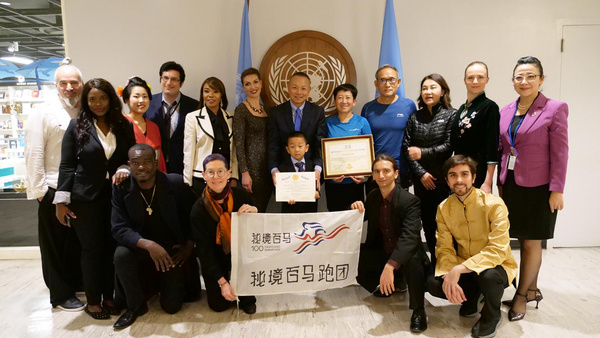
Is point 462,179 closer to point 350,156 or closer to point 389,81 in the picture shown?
point 350,156

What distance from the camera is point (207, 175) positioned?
232 centimetres

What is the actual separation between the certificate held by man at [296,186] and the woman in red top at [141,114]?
1031 millimetres

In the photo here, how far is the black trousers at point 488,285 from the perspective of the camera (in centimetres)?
209

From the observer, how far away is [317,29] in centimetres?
347

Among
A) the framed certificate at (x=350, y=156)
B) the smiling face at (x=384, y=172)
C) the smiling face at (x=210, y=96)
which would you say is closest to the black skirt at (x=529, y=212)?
the smiling face at (x=384, y=172)

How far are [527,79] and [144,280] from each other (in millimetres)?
2972

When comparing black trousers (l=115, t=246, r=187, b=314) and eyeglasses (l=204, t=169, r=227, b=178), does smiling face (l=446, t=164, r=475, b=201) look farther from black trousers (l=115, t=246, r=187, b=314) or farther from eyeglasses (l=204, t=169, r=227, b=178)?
black trousers (l=115, t=246, r=187, b=314)

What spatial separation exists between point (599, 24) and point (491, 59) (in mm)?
1101

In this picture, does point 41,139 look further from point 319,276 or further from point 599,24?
point 599,24

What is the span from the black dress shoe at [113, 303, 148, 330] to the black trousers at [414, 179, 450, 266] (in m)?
2.13

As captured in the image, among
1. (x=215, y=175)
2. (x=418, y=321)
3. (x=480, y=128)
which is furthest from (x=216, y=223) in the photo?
(x=480, y=128)

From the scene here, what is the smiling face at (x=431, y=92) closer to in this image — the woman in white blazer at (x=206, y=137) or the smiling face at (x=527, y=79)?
the smiling face at (x=527, y=79)

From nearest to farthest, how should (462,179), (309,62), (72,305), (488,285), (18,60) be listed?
(488,285), (462,179), (72,305), (309,62), (18,60)

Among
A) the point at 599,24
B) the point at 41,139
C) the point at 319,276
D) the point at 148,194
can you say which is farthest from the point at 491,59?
the point at 41,139
